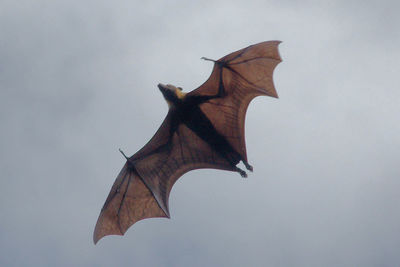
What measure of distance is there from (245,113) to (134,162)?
563cm

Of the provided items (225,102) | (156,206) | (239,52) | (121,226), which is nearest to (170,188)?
(156,206)

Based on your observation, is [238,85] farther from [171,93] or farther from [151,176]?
[151,176]

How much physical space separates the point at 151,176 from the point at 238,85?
19.4 ft

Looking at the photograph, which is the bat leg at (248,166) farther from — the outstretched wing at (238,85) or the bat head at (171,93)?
the bat head at (171,93)

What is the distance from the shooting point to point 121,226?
21.2 meters

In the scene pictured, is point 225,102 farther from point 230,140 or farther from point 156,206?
point 156,206

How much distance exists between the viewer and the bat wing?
21078 mm

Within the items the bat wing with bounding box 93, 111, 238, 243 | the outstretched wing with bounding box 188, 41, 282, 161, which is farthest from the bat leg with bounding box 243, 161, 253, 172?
the bat wing with bounding box 93, 111, 238, 243

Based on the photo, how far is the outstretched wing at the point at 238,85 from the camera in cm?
1930

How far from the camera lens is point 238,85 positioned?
66.3ft

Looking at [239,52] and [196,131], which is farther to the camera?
[196,131]

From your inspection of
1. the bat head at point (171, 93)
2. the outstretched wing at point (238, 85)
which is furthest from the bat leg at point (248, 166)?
the bat head at point (171, 93)

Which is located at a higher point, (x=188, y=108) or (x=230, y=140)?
(x=188, y=108)

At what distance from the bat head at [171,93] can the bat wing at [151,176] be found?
98 cm
